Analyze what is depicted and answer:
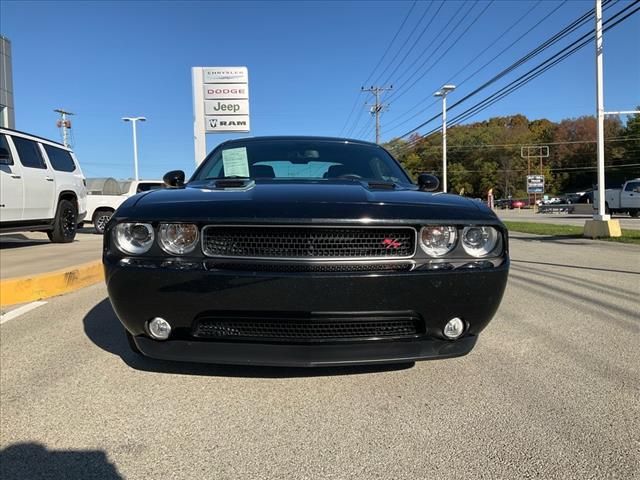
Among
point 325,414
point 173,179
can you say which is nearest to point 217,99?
point 173,179

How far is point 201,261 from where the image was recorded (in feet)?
7.18

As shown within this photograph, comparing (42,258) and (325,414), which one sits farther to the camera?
(42,258)

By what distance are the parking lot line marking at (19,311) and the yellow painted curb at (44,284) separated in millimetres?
176

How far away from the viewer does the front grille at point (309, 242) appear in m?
2.19

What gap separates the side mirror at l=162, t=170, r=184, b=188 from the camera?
134 inches

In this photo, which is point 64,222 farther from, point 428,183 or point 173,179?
point 428,183

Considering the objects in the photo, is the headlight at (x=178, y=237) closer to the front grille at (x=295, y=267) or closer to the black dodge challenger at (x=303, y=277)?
the black dodge challenger at (x=303, y=277)

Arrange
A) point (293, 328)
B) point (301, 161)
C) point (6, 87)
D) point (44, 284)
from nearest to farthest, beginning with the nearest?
1. point (293, 328)
2. point (301, 161)
3. point (44, 284)
4. point (6, 87)

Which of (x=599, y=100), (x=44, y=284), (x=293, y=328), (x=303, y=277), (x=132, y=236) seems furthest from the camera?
(x=599, y=100)

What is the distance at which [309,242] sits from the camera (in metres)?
2.20

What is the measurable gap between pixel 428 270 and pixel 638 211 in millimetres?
28859

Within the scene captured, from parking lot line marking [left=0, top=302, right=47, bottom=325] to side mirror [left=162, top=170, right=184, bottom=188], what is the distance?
191cm

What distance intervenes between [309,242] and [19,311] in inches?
137

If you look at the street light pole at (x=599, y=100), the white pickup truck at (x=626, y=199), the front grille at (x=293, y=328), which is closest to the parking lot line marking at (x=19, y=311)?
the front grille at (x=293, y=328)
